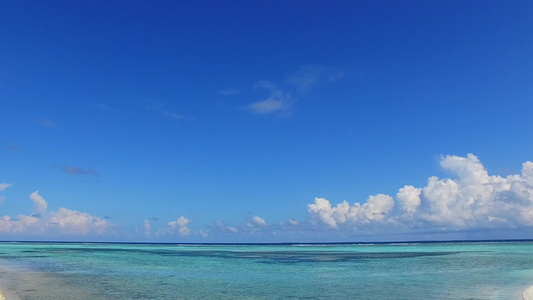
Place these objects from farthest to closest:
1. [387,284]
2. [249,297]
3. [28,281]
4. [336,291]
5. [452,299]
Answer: [28,281] → [387,284] → [336,291] → [249,297] → [452,299]

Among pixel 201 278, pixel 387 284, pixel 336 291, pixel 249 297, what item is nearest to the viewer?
pixel 249 297

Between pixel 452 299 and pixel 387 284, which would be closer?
pixel 452 299

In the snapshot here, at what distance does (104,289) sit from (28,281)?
8.20 meters

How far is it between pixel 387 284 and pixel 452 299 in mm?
6842

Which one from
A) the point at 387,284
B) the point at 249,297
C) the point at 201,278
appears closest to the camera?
the point at 249,297

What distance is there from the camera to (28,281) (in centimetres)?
2995

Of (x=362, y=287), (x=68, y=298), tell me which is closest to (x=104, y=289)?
(x=68, y=298)

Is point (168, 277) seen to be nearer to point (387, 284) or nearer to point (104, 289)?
point (104, 289)

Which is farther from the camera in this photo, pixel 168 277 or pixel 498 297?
pixel 168 277

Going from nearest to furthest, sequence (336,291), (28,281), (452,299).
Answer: (452,299) → (336,291) → (28,281)

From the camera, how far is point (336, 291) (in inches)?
985

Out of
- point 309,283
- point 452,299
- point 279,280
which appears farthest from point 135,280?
point 452,299

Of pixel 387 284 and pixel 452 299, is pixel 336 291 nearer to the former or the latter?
pixel 387 284

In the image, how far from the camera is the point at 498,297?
70.4ft
